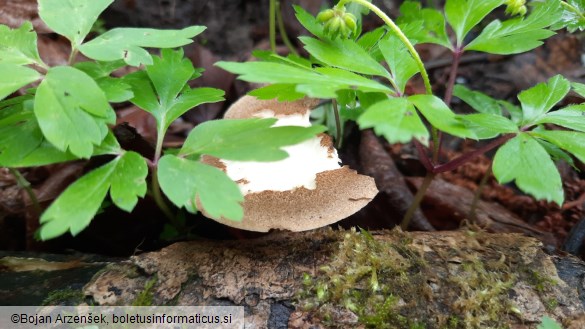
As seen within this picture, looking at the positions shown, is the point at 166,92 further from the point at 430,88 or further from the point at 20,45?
the point at 430,88

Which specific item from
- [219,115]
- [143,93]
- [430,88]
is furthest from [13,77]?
[219,115]

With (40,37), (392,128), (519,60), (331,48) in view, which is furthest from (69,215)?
(519,60)

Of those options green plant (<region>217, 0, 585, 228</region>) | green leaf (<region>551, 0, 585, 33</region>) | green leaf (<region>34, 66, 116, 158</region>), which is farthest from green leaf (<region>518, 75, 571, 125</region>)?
green leaf (<region>34, 66, 116, 158</region>)

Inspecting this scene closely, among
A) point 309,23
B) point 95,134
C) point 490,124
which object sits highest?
point 309,23

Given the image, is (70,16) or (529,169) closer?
(529,169)

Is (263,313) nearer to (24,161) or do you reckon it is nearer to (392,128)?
(392,128)

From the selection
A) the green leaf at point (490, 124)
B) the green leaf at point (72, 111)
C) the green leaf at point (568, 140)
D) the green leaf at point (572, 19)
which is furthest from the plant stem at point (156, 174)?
the green leaf at point (572, 19)

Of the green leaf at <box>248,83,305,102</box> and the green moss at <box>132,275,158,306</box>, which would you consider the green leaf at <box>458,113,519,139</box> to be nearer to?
the green leaf at <box>248,83,305,102</box>
